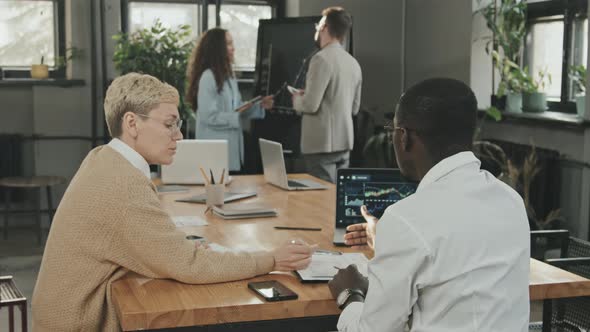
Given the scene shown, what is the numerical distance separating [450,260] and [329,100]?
3.88 m

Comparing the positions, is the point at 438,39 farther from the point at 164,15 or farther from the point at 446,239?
the point at 446,239

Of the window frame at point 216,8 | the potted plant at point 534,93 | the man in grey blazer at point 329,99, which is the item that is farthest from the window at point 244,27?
the potted plant at point 534,93

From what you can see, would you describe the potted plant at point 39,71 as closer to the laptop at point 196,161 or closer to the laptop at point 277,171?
the laptop at point 196,161

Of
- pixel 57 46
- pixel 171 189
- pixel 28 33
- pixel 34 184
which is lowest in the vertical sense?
pixel 34 184

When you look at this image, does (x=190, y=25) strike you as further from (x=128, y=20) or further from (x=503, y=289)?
(x=503, y=289)

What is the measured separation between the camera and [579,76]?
533cm

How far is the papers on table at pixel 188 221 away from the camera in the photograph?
3230 millimetres

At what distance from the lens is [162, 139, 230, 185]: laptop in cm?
425

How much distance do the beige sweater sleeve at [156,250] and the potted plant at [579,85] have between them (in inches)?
131

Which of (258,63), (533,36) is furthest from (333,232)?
(258,63)

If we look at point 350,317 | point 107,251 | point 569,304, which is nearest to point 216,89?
point 569,304

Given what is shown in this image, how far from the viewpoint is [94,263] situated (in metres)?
2.27

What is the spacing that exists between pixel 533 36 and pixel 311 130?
1.84 metres

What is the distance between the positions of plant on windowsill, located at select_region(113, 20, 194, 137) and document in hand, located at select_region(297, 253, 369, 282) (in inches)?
162
